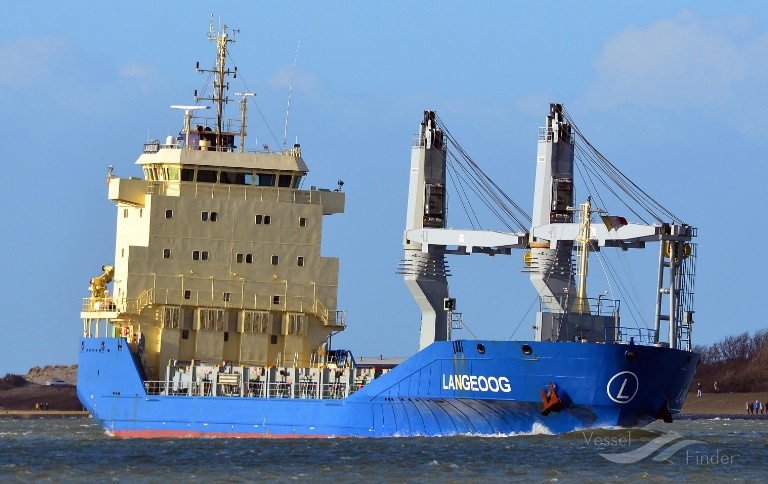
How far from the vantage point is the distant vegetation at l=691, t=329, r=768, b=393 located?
3374 inches

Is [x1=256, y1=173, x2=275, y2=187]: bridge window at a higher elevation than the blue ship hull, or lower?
higher

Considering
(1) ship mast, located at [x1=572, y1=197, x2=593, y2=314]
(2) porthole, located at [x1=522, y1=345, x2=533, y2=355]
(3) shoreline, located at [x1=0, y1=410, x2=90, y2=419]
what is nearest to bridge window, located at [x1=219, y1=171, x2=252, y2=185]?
(1) ship mast, located at [x1=572, y1=197, x2=593, y2=314]

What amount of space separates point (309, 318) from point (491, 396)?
9.32 metres

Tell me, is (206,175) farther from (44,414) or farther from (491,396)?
(44,414)

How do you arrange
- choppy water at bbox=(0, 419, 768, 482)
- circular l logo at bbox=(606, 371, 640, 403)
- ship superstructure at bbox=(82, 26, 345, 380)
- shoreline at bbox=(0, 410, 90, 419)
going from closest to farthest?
choppy water at bbox=(0, 419, 768, 482), circular l logo at bbox=(606, 371, 640, 403), ship superstructure at bbox=(82, 26, 345, 380), shoreline at bbox=(0, 410, 90, 419)

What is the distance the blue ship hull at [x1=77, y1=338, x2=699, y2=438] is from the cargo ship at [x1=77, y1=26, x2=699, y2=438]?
0.14ft

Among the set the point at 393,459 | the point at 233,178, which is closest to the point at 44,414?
the point at 233,178

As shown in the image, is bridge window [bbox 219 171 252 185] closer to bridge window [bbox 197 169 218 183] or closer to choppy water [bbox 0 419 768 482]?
bridge window [bbox 197 169 218 183]

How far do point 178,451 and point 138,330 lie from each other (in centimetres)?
825

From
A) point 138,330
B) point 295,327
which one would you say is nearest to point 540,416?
point 295,327

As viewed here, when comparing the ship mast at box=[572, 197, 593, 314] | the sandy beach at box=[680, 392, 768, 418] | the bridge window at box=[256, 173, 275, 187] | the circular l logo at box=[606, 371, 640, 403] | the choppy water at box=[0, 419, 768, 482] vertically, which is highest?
the bridge window at box=[256, 173, 275, 187]

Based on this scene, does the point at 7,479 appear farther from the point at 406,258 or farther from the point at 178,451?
the point at 406,258

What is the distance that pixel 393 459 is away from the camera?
124ft

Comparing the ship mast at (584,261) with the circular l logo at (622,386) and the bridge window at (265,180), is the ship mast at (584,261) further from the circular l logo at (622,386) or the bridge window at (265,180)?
the bridge window at (265,180)
